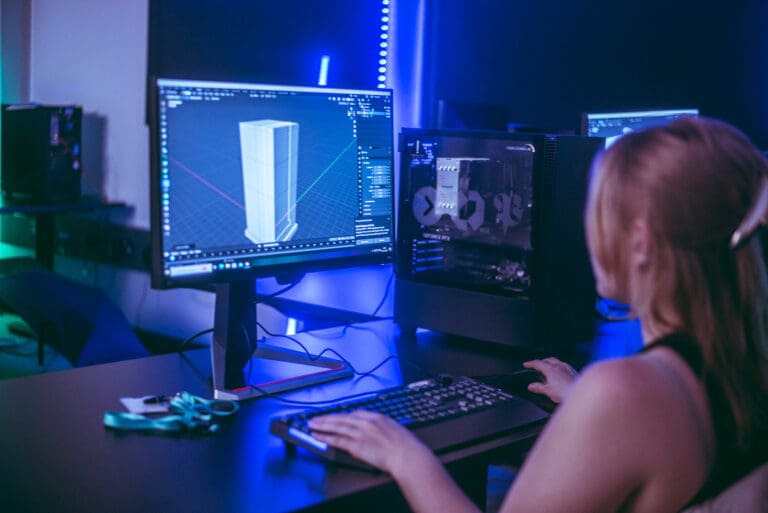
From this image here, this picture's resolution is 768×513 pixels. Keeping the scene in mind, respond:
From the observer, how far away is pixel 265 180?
4.53ft

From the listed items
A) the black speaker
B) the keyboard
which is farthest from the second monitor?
the black speaker

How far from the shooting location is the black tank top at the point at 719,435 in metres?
0.86

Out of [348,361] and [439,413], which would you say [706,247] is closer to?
[439,413]

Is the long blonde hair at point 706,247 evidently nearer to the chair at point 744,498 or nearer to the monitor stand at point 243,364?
the chair at point 744,498

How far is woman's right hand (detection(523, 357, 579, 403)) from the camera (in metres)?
1.43

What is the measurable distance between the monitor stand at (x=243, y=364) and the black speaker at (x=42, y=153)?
2.64 m

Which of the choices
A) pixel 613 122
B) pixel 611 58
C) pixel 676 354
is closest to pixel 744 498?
pixel 676 354

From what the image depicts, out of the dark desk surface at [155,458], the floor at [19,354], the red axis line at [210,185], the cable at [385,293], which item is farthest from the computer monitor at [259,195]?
the floor at [19,354]

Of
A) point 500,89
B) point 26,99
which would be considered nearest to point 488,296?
point 500,89

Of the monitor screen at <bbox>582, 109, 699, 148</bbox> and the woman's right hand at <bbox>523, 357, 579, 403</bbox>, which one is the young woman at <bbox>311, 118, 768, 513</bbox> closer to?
the woman's right hand at <bbox>523, 357, 579, 403</bbox>

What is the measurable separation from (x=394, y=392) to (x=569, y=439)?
48 cm

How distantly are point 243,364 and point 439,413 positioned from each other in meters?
0.37

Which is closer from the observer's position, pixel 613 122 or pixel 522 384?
pixel 522 384

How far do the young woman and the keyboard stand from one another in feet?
0.90
